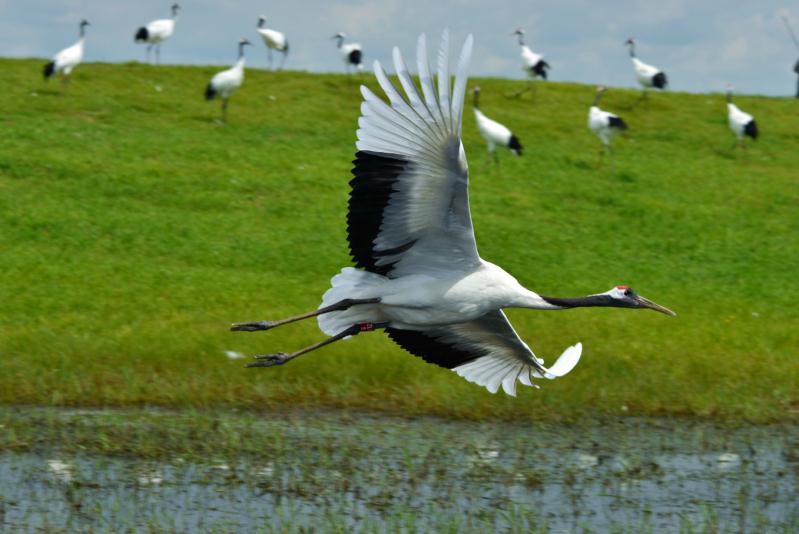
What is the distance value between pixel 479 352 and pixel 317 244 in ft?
28.3

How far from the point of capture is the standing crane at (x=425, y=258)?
6.34 metres

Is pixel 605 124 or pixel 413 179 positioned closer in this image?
pixel 413 179

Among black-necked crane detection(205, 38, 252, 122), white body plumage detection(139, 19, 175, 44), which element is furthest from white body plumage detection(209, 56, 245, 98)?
white body plumage detection(139, 19, 175, 44)

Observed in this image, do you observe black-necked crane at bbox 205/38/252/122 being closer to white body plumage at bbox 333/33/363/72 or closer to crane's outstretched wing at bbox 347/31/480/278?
white body plumage at bbox 333/33/363/72

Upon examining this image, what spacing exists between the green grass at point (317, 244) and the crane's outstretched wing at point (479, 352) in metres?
1.68

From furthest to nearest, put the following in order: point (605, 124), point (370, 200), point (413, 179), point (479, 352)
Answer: point (605, 124), point (479, 352), point (370, 200), point (413, 179)

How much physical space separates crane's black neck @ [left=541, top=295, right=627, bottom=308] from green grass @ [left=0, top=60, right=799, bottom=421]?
2.24m

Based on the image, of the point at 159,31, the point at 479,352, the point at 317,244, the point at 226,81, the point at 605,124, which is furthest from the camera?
the point at 159,31

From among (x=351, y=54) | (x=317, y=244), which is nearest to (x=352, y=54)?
(x=351, y=54)

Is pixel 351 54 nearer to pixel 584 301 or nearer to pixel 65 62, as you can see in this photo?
pixel 65 62

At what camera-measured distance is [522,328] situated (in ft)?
41.4

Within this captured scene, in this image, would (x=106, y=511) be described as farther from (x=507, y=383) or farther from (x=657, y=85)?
(x=657, y=85)

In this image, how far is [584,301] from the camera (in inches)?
301

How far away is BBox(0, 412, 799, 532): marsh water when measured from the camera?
23.4 feet
